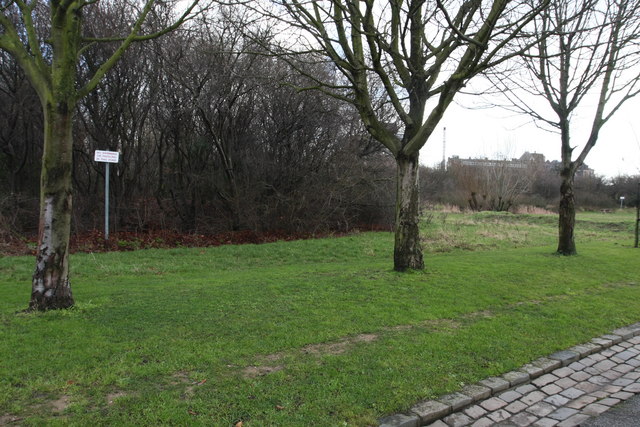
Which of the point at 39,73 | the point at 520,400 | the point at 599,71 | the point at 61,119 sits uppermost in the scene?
the point at 599,71

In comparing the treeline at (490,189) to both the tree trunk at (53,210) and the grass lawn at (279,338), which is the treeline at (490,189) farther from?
the tree trunk at (53,210)

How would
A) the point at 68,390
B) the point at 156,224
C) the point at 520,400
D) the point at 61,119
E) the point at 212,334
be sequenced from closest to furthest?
the point at 68,390
the point at 520,400
the point at 212,334
the point at 61,119
the point at 156,224

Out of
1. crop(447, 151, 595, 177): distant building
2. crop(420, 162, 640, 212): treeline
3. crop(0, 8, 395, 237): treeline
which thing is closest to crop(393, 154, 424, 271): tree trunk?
crop(0, 8, 395, 237): treeline

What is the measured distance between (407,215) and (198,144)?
12.7 metres

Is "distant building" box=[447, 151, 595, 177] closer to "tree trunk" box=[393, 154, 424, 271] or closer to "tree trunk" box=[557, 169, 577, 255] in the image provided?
"tree trunk" box=[557, 169, 577, 255]

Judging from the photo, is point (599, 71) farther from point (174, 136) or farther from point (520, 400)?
point (174, 136)

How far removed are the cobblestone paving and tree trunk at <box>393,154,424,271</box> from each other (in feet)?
13.9

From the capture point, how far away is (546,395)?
14.6 ft

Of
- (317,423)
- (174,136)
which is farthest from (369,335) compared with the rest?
(174,136)

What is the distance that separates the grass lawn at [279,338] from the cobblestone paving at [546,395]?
0.49 feet

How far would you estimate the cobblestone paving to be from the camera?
150 inches

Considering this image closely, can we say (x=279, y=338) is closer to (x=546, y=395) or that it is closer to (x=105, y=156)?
(x=546, y=395)

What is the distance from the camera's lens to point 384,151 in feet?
78.0

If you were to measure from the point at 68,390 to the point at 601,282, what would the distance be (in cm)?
1081
